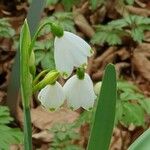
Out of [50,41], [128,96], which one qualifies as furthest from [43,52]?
[128,96]

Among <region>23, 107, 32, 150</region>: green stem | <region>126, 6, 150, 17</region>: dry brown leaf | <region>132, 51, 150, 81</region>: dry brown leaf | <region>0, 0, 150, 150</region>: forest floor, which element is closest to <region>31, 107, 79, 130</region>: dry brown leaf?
<region>0, 0, 150, 150</region>: forest floor

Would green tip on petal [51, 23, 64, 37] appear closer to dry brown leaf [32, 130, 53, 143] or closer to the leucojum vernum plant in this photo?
the leucojum vernum plant

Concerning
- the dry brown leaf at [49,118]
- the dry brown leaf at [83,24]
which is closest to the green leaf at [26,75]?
the dry brown leaf at [49,118]

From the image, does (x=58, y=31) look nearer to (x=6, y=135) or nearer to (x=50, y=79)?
(x=50, y=79)

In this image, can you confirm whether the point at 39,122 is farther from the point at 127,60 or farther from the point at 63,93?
the point at 63,93

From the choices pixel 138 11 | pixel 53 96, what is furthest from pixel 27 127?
pixel 138 11

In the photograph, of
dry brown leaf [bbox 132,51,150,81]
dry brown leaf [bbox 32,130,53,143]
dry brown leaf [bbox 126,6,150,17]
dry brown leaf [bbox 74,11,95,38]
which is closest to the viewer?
dry brown leaf [bbox 32,130,53,143]
